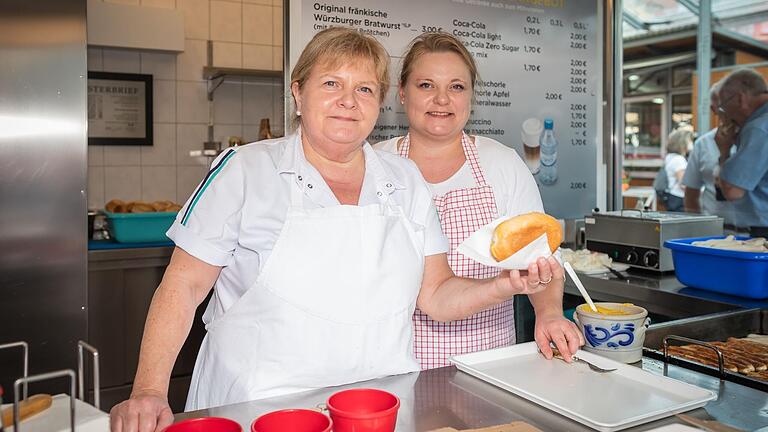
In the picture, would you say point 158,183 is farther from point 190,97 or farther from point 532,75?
point 532,75

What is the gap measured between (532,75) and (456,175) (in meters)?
1.44

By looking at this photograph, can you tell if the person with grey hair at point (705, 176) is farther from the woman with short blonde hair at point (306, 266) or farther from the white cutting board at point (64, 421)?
the white cutting board at point (64, 421)

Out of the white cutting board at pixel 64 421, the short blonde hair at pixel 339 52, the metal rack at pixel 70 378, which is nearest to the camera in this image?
the metal rack at pixel 70 378

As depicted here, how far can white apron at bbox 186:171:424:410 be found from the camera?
140cm

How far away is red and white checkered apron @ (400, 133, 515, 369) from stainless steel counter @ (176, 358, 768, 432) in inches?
20.3

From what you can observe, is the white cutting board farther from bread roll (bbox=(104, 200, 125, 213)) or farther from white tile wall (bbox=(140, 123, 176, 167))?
white tile wall (bbox=(140, 123, 176, 167))

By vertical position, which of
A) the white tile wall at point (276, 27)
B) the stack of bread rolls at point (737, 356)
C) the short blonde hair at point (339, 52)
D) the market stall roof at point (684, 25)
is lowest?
the stack of bread rolls at point (737, 356)

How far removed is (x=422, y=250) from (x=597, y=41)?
2.42 metres

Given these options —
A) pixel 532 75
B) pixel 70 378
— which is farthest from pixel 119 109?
pixel 70 378

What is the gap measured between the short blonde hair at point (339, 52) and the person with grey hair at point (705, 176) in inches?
139

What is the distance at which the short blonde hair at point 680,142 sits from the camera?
21.4ft

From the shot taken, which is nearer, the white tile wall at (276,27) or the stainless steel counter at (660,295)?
the stainless steel counter at (660,295)

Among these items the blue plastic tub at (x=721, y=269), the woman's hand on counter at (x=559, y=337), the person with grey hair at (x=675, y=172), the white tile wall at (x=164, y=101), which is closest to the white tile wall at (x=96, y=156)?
the white tile wall at (x=164, y=101)

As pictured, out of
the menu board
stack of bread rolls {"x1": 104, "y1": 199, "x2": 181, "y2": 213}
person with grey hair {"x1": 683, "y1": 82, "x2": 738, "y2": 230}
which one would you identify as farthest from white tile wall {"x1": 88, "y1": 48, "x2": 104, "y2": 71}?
person with grey hair {"x1": 683, "y1": 82, "x2": 738, "y2": 230}
